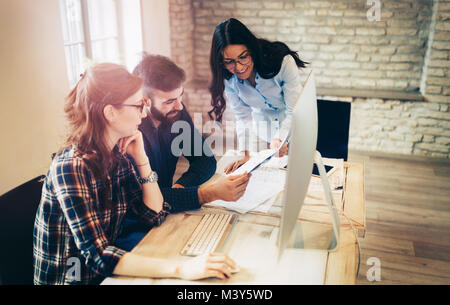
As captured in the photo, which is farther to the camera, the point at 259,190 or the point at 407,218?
the point at 407,218

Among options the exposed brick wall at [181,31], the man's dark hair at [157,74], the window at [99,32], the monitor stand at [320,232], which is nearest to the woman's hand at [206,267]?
the monitor stand at [320,232]

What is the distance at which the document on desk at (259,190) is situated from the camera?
165 cm

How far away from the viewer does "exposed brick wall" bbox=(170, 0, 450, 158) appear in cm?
389

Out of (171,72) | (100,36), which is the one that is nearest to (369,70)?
(100,36)

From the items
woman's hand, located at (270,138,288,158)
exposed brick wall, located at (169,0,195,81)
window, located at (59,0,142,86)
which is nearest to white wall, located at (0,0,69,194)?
window, located at (59,0,142,86)

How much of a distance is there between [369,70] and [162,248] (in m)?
3.50

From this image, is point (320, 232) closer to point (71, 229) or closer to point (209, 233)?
point (209, 233)

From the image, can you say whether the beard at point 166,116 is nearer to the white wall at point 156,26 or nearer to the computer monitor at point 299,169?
the computer monitor at point 299,169

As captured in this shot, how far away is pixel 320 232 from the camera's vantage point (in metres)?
1.45

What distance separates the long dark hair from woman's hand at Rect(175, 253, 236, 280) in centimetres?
113

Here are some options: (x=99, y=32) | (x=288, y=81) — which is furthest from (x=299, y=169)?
(x=99, y=32)

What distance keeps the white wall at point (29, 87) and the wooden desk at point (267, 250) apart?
1087 millimetres

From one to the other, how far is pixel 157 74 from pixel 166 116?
0.22 meters

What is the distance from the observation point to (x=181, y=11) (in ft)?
13.9
